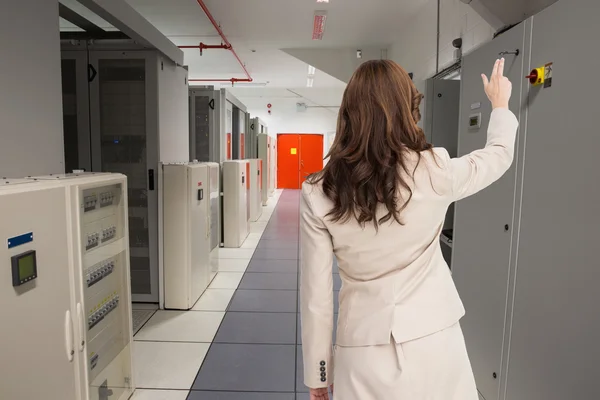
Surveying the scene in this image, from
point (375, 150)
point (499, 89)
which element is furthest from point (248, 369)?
point (499, 89)

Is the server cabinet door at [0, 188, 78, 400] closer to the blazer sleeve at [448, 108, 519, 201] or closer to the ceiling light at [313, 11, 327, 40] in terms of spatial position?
the blazer sleeve at [448, 108, 519, 201]

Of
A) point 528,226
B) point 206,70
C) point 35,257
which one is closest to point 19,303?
point 35,257

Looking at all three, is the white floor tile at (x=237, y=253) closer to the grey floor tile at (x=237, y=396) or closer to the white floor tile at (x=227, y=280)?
the white floor tile at (x=227, y=280)

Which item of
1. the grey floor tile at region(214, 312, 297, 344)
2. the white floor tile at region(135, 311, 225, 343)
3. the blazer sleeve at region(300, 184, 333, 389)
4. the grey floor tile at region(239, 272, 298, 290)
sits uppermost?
the blazer sleeve at region(300, 184, 333, 389)

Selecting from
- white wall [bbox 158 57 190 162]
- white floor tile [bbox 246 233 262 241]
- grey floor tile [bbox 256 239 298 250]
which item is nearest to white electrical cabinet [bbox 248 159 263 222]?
white floor tile [bbox 246 233 262 241]

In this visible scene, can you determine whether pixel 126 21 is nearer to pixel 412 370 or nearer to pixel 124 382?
pixel 124 382

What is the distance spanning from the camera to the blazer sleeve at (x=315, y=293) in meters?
1.20

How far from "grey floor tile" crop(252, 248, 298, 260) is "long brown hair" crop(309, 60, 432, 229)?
4.86 m

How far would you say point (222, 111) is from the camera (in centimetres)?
574

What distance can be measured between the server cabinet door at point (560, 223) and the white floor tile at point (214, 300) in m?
2.72

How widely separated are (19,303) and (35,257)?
16cm

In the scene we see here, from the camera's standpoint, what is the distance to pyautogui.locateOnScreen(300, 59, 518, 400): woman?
3.70 ft

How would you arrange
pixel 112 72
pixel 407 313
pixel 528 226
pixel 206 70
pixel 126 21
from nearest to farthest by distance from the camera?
pixel 407 313 < pixel 528 226 < pixel 126 21 < pixel 112 72 < pixel 206 70

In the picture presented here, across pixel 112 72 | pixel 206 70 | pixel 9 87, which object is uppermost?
pixel 206 70
